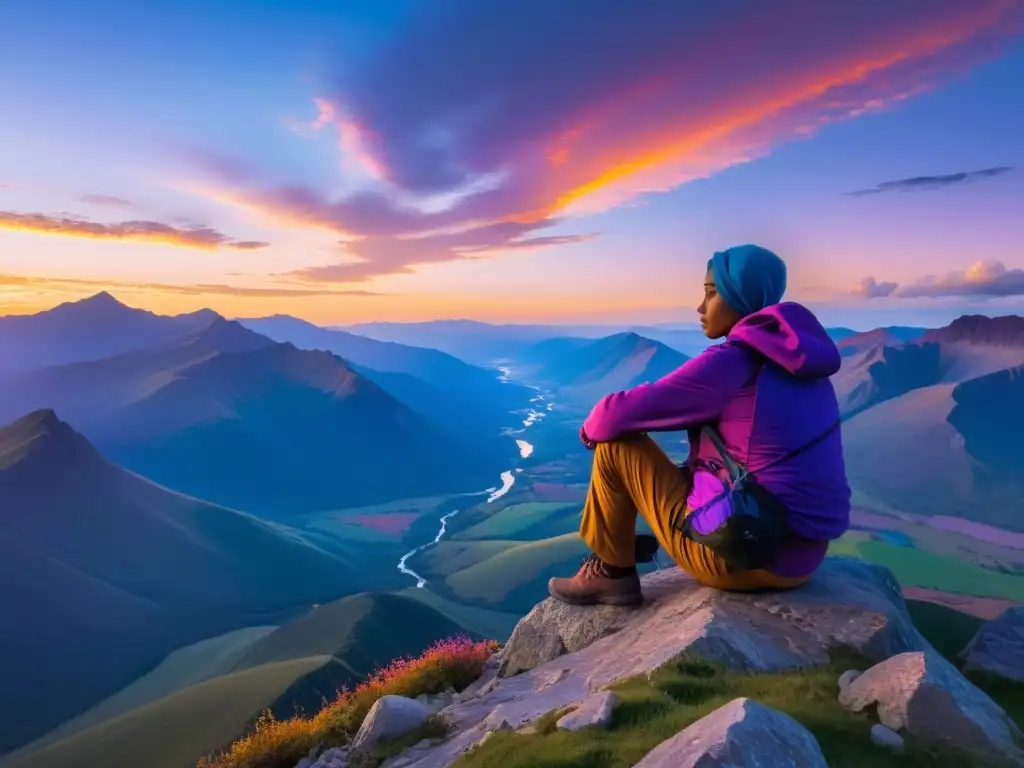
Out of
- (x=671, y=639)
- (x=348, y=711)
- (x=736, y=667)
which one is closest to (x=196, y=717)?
(x=348, y=711)

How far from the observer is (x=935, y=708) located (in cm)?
455

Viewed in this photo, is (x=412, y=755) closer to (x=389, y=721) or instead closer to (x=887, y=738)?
(x=389, y=721)

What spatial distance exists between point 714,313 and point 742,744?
13.7 ft

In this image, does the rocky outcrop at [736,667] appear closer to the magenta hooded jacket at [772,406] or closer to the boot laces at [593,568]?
the boot laces at [593,568]

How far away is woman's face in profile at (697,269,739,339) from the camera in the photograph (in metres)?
6.48

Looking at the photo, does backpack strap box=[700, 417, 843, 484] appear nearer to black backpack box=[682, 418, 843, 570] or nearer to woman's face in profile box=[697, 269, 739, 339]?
black backpack box=[682, 418, 843, 570]

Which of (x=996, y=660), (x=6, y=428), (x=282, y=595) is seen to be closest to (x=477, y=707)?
(x=996, y=660)

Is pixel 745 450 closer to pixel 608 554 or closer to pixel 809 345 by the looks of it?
pixel 809 345

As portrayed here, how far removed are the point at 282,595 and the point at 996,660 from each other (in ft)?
494

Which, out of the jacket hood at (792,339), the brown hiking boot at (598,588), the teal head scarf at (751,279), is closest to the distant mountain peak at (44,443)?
the brown hiking boot at (598,588)

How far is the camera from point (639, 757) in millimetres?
4223

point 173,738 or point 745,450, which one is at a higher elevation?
point 745,450

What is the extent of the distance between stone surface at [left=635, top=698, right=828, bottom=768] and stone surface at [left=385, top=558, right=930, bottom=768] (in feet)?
6.74

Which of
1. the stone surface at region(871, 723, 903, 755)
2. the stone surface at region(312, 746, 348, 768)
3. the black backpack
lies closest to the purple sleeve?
the black backpack
